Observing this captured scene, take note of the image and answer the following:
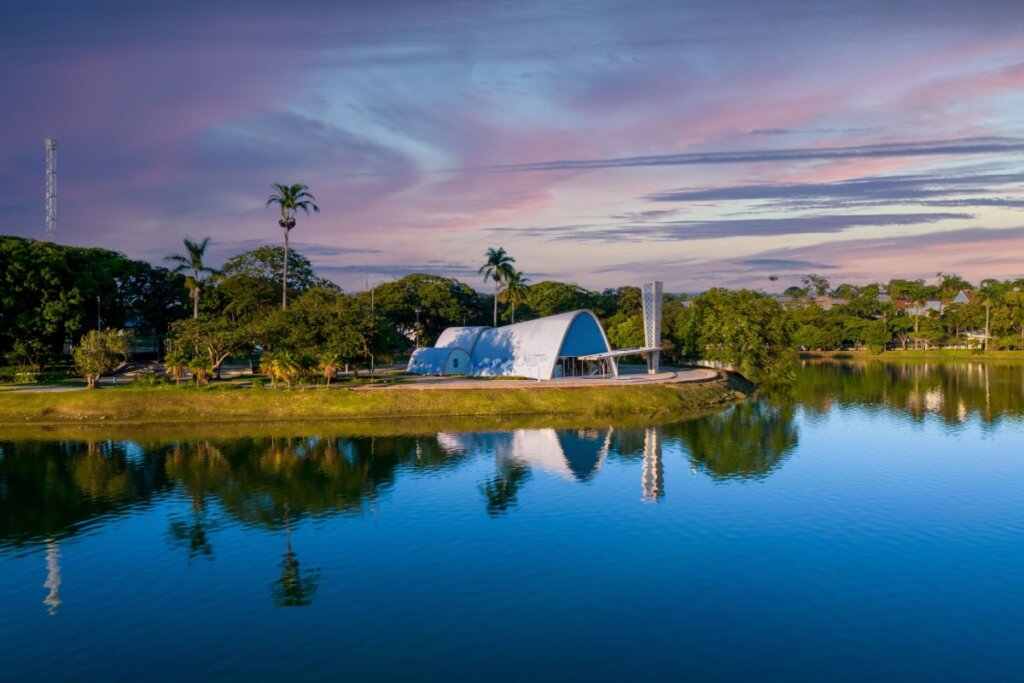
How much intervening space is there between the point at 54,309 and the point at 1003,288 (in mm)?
192958

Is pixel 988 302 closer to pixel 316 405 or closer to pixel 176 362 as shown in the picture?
pixel 316 405

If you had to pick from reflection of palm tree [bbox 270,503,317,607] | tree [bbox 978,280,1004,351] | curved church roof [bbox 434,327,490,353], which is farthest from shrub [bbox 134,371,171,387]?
tree [bbox 978,280,1004,351]

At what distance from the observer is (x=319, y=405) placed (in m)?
66.9

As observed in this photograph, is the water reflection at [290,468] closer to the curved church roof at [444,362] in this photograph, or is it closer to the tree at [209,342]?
the tree at [209,342]

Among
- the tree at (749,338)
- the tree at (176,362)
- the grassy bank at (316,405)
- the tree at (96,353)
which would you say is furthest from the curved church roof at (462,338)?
the tree at (96,353)

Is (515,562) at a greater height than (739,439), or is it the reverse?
(739,439)

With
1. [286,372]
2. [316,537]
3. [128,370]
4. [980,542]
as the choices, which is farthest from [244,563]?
[128,370]

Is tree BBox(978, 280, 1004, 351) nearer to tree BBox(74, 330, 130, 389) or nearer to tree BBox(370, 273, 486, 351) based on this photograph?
tree BBox(370, 273, 486, 351)

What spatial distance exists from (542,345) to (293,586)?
58413 millimetres

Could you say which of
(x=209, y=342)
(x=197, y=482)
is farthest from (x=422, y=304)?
(x=197, y=482)

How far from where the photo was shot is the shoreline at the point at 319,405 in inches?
2532

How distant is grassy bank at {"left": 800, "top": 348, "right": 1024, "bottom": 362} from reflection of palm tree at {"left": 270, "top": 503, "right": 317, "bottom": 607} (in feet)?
507

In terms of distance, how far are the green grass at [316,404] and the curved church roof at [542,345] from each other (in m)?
10.8

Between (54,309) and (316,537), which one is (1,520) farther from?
(54,309)
